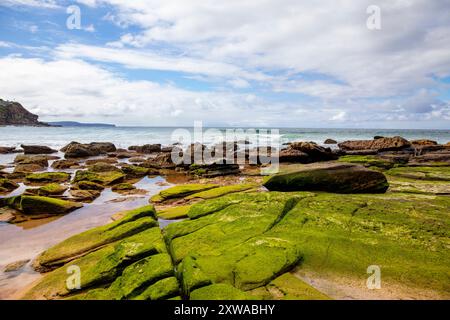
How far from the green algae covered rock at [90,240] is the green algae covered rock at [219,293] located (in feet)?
14.6

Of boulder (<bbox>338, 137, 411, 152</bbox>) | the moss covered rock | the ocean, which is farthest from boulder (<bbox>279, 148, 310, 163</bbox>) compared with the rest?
the ocean

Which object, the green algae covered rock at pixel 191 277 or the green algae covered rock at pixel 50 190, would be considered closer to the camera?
the green algae covered rock at pixel 191 277

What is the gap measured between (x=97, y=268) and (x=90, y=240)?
232 centimetres

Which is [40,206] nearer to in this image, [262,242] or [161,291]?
[161,291]

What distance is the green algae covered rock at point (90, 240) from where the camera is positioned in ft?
25.3

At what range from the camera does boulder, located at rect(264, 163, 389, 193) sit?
11656 millimetres

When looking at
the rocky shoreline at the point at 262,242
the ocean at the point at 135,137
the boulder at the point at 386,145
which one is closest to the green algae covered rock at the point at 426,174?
the rocky shoreline at the point at 262,242

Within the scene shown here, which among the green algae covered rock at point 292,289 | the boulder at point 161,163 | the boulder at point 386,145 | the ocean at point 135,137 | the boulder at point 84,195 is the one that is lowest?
the boulder at point 84,195

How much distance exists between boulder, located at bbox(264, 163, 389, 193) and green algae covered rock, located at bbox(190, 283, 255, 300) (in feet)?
26.7

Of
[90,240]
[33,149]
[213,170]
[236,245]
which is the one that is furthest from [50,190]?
[33,149]

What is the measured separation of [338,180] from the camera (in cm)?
1174

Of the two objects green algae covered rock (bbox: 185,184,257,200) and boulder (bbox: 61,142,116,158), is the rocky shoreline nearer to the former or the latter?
green algae covered rock (bbox: 185,184,257,200)

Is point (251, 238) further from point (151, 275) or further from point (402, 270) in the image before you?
point (402, 270)

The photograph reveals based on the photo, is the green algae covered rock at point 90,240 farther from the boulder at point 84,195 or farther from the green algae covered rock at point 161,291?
the boulder at point 84,195
